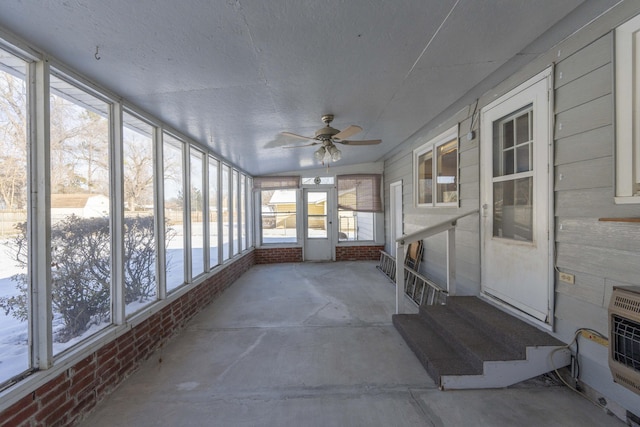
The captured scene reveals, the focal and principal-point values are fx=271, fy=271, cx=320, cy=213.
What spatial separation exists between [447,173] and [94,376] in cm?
429

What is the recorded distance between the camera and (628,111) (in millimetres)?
1658

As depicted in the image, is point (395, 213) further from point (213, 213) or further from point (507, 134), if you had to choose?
point (213, 213)

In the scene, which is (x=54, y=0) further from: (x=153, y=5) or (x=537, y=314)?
(x=537, y=314)

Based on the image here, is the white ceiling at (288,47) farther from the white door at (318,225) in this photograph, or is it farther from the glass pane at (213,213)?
the white door at (318,225)

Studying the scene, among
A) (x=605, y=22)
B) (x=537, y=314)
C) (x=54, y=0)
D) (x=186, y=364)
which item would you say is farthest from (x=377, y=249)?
(x=54, y=0)

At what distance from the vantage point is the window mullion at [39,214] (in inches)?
65.2

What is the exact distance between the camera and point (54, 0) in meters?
1.27

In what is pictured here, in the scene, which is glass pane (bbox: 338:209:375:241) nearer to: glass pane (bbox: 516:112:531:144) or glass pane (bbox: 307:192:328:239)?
glass pane (bbox: 307:192:328:239)

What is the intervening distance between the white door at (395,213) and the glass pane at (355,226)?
89cm

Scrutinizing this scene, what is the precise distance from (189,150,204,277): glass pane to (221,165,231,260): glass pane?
3.05 ft

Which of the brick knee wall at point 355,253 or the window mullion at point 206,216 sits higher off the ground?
the window mullion at point 206,216

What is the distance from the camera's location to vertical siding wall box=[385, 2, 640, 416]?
172 centimetres

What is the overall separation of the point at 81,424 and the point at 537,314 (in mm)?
3551

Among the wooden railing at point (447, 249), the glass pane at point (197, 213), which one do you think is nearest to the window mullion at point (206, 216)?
the glass pane at point (197, 213)
